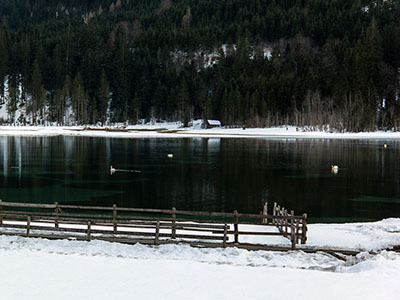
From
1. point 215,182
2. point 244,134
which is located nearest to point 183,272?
point 215,182

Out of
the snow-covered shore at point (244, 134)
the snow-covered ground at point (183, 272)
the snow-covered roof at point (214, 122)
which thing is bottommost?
the snow-covered ground at point (183, 272)

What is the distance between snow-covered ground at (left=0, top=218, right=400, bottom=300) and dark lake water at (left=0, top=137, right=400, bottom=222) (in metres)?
13.4

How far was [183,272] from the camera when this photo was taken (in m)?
17.9

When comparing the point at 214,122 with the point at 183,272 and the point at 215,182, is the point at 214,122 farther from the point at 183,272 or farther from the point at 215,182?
the point at 183,272

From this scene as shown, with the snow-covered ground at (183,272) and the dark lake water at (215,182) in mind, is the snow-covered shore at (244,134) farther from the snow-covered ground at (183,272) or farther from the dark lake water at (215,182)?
the snow-covered ground at (183,272)

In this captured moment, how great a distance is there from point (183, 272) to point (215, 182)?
29.0 m

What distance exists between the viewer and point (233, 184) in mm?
45938

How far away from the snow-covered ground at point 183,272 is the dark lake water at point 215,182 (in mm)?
13440

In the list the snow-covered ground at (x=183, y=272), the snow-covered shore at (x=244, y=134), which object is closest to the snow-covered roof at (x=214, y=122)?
the snow-covered shore at (x=244, y=134)

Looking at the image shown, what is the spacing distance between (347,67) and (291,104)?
22604 millimetres

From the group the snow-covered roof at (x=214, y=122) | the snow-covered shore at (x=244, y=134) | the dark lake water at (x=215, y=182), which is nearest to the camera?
the dark lake water at (x=215, y=182)

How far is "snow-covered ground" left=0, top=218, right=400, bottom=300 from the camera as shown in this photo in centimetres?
1573

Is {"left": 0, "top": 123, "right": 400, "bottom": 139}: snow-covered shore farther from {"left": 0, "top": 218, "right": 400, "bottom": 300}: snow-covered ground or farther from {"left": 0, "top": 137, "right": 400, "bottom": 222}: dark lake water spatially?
{"left": 0, "top": 218, "right": 400, "bottom": 300}: snow-covered ground

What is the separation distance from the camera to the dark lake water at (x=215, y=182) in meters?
36.5
